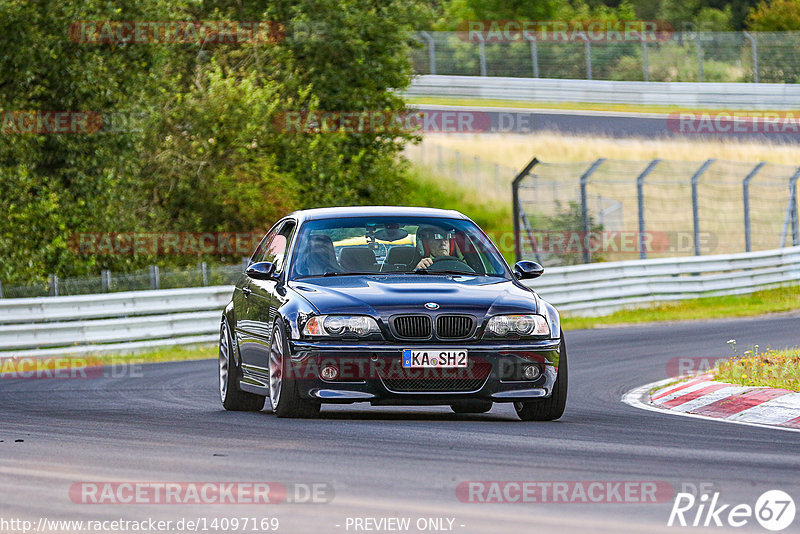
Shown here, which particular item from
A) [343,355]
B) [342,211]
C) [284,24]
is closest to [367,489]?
[343,355]

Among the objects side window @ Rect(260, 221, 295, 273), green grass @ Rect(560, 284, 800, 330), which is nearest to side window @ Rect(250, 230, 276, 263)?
side window @ Rect(260, 221, 295, 273)

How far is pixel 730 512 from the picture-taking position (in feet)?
21.0

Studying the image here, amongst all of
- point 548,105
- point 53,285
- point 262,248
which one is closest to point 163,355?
point 53,285

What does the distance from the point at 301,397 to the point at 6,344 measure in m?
11.0

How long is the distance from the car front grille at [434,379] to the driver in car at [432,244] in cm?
132

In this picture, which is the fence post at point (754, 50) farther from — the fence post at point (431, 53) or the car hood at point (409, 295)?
the car hood at point (409, 295)

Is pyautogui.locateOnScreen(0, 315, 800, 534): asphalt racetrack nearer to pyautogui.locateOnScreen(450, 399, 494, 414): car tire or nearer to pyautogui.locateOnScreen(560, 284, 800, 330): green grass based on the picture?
pyautogui.locateOnScreen(450, 399, 494, 414): car tire

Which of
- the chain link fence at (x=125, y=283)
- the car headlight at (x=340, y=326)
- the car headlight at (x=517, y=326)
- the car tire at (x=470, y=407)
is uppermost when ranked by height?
the car headlight at (x=340, y=326)

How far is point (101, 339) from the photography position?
20969 millimetres

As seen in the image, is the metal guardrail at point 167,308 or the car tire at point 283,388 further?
the metal guardrail at point 167,308

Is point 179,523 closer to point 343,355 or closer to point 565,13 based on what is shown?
point 343,355

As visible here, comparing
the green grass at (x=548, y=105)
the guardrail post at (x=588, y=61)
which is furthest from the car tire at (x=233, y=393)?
the guardrail post at (x=588, y=61)

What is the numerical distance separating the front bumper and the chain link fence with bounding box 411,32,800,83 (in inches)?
1398

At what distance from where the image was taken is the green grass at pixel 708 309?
84.3 feet
